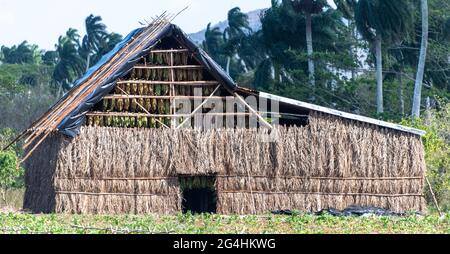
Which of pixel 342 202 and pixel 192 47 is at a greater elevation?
pixel 192 47

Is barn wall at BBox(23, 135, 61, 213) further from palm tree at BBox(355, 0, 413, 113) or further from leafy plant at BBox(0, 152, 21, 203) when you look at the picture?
palm tree at BBox(355, 0, 413, 113)

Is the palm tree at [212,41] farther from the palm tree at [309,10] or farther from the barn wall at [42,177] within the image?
the barn wall at [42,177]

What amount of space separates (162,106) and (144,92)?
54 cm

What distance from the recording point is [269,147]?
77.2 feet

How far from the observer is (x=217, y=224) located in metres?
19.2

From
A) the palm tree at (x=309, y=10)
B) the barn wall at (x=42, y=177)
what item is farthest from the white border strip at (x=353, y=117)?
the palm tree at (x=309, y=10)

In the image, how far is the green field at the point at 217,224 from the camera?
17656 mm

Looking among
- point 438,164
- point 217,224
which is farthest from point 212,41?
point 217,224

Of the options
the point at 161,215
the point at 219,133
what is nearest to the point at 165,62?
the point at 219,133

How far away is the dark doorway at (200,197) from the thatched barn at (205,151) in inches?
16.2
